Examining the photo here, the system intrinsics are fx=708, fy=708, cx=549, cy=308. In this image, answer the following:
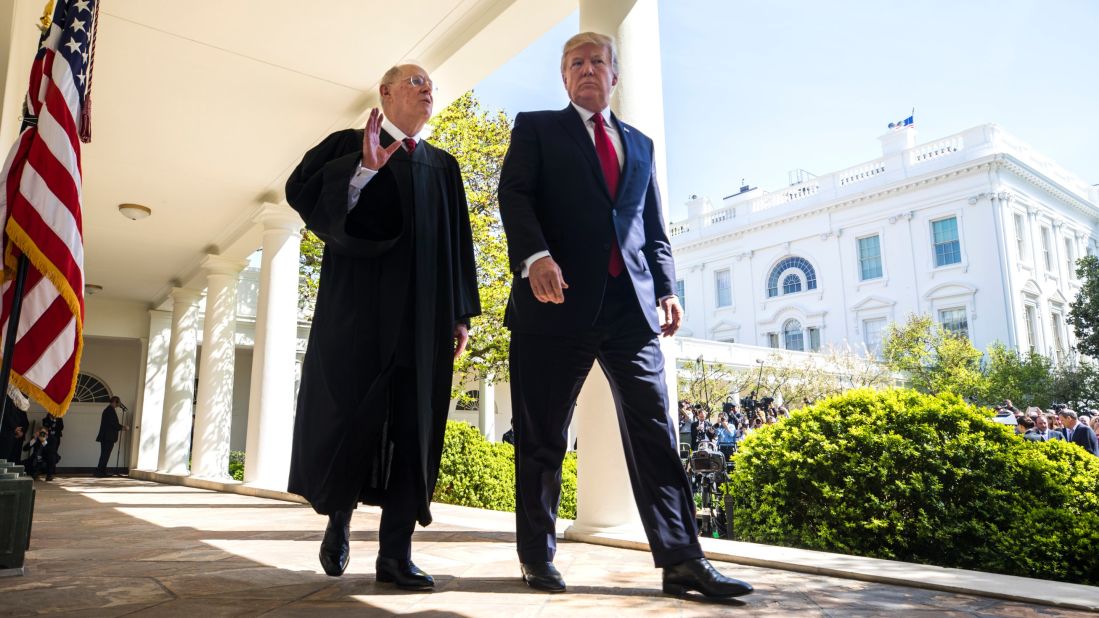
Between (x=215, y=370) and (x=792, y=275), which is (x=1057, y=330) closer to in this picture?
(x=792, y=275)

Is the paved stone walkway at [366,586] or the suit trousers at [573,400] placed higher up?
the suit trousers at [573,400]

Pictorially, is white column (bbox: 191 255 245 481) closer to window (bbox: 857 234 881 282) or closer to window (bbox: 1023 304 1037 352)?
window (bbox: 857 234 881 282)

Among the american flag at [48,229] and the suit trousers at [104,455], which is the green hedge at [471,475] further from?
the suit trousers at [104,455]

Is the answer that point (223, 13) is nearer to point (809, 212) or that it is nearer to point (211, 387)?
point (211, 387)

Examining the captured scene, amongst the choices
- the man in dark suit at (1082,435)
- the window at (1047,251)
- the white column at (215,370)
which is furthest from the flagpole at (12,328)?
the window at (1047,251)

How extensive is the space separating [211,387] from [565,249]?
11319 mm

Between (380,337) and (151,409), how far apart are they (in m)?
15.9

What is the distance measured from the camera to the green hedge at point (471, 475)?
8.45 m

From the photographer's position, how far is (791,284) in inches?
1779

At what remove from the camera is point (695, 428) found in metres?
14.7

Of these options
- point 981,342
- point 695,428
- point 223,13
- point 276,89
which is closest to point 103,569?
point 223,13

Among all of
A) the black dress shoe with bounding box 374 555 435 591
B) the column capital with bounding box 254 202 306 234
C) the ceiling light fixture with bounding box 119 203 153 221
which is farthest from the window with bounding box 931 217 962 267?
the black dress shoe with bounding box 374 555 435 591

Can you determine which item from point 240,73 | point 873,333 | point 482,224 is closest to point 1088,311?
point 873,333

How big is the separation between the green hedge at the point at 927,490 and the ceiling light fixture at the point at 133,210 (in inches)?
363
